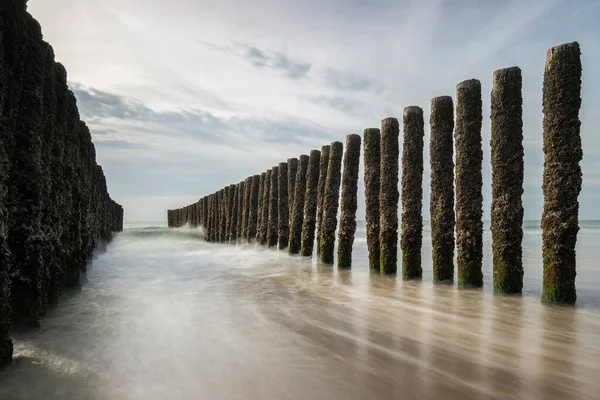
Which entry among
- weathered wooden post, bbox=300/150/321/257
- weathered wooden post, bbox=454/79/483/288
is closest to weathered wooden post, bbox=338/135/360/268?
weathered wooden post, bbox=300/150/321/257

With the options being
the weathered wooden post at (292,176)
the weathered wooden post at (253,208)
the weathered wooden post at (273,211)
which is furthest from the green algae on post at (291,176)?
the weathered wooden post at (253,208)

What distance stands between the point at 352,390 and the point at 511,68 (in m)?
4.73

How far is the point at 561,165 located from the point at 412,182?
7.50 ft

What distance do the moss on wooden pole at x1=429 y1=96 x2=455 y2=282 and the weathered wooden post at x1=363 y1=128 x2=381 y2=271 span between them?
4.95 ft

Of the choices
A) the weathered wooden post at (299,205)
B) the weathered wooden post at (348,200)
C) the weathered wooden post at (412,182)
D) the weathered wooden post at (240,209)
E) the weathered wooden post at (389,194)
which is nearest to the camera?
the weathered wooden post at (412,182)

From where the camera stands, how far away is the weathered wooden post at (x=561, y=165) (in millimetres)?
4902

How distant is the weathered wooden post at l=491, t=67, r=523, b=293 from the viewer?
550cm

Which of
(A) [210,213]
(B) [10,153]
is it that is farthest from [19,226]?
(A) [210,213]

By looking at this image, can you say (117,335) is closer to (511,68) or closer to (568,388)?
(568,388)

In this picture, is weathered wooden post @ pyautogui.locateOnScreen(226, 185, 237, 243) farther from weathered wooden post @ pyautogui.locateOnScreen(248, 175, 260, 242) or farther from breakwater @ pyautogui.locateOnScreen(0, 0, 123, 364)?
breakwater @ pyautogui.locateOnScreen(0, 0, 123, 364)

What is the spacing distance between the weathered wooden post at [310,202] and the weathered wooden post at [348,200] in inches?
62.4

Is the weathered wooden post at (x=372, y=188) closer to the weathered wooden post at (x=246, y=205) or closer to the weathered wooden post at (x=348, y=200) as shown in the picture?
the weathered wooden post at (x=348, y=200)

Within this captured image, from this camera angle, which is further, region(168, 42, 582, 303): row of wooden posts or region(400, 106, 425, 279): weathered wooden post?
region(400, 106, 425, 279): weathered wooden post

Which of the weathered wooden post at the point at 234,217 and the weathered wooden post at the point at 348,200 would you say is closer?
the weathered wooden post at the point at 348,200
